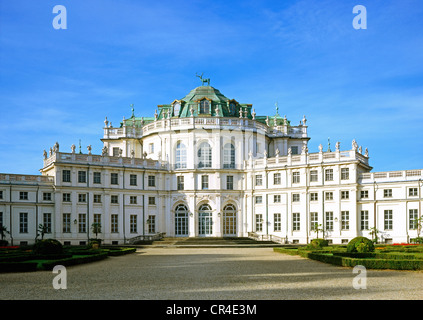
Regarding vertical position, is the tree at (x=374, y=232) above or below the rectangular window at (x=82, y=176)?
below

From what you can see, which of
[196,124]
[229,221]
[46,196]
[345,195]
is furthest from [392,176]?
[46,196]

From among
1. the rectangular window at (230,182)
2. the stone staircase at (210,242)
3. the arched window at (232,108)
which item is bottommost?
the stone staircase at (210,242)

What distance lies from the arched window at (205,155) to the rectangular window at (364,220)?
20709mm

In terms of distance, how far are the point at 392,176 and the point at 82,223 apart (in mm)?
36478

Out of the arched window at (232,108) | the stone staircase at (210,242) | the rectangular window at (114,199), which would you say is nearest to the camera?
the stone staircase at (210,242)

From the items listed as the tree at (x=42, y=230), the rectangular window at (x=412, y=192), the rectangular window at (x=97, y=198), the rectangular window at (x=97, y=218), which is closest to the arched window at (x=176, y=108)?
the rectangular window at (x=97, y=198)

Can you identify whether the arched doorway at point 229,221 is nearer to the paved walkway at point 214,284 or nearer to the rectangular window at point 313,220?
the rectangular window at point 313,220

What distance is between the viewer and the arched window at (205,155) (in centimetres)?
7312

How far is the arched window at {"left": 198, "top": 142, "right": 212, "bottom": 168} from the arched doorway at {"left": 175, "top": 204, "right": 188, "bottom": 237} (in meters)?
6.29

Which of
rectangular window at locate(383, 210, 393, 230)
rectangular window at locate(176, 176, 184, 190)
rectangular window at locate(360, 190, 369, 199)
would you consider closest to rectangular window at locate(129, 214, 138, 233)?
rectangular window at locate(176, 176, 184, 190)

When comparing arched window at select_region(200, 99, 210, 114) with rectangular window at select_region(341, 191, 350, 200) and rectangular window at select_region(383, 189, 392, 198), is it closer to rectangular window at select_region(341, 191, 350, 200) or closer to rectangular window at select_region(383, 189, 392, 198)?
rectangular window at select_region(341, 191, 350, 200)

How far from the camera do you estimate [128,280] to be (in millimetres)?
24453

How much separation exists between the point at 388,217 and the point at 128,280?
44668mm

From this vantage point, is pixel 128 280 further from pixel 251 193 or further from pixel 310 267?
pixel 251 193
